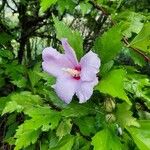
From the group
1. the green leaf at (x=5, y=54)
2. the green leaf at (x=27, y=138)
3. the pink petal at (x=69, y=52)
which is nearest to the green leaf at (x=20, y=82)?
the green leaf at (x=5, y=54)

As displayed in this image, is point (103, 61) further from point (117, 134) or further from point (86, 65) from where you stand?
point (117, 134)

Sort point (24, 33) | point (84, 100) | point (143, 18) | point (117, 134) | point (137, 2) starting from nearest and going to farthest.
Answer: point (84, 100)
point (117, 134)
point (143, 18)
point (24, 33)
point (137, 2)

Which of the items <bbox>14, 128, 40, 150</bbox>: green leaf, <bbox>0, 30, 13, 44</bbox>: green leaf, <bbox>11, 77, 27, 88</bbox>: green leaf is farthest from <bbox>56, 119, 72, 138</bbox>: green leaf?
<bbox>0, 30, 13, 44</bbox>: green leaf

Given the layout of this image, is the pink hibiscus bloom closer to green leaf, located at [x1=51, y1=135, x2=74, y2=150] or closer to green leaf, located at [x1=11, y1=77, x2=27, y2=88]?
green leaf, located at [x1=51, y1=135, x2=74, y2=150]

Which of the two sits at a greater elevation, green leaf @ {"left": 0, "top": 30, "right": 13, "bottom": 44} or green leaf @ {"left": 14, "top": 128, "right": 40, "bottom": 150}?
green leaf @ {"left": 0, "top": 30, "right": 13, "bottom": 44}

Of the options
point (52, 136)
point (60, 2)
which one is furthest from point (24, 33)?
point (52, 136)

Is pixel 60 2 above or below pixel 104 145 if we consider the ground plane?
above

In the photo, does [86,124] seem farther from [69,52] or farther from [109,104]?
[69,52]
